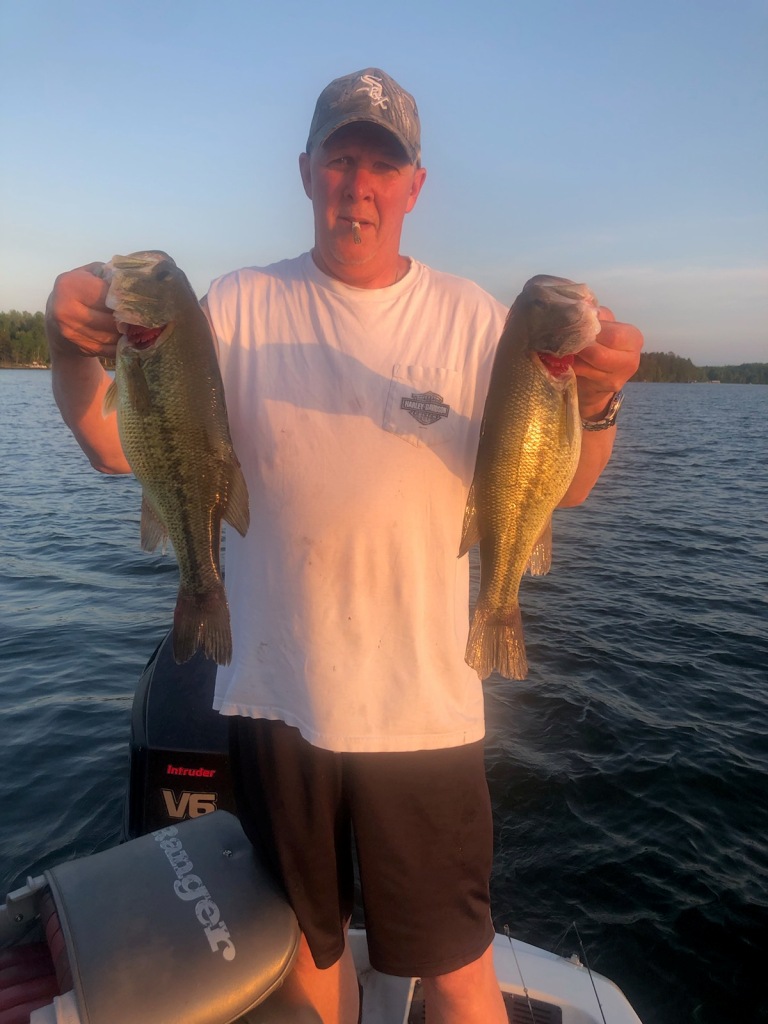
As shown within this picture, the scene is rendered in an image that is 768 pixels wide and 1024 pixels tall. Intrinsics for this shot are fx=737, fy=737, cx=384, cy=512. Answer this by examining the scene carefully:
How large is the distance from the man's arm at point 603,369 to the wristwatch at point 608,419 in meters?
0.02

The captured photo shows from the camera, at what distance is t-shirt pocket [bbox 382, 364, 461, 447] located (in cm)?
271

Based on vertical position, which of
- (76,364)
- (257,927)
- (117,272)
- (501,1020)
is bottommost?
(501,1020)

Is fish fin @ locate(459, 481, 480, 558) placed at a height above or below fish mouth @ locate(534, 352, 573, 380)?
below

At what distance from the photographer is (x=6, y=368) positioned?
5177 inches

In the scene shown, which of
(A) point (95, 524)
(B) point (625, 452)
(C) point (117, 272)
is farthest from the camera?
(B) point (625, 452)

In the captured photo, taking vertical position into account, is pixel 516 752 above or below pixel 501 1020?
below

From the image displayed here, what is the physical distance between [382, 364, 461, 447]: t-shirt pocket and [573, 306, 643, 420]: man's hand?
49 cm

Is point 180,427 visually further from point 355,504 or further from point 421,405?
point 421,405

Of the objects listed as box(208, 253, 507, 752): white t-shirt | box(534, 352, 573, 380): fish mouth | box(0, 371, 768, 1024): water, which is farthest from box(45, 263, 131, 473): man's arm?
box(0, 371, 768, 1024): water

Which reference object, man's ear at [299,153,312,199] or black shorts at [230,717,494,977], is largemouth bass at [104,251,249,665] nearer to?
black shorts at [230,717,494,977]

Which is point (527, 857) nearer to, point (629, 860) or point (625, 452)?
point (629, 860)

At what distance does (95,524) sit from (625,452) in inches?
1102

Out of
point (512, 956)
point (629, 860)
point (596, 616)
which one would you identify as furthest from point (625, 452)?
point (512, 956)

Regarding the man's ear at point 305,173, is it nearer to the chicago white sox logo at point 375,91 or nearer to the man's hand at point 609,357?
the chicago white sox logo at point 375,91
